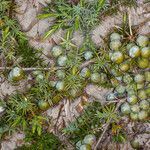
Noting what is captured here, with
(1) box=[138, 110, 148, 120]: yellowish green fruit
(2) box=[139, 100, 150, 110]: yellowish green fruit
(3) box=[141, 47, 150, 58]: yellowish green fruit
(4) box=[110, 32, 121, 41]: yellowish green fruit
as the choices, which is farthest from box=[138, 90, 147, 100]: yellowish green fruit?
(4) box=[110, 32, 121, 41]: yellowish green fruit

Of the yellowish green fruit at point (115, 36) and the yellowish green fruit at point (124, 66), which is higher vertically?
the yellowish green fruit at point (115, 36)

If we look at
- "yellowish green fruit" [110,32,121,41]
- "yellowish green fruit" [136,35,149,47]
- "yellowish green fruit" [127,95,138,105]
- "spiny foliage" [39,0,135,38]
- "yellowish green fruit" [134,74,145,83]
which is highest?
"spiny foliage" [39,0,135,38]

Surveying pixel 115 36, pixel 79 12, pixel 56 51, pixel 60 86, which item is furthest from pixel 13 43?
pixel 115 36

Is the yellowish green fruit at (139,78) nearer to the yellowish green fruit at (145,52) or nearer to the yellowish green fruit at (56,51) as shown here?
the yellowish green fruit at (145,52)

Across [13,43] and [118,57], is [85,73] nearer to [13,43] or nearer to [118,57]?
[118,57]

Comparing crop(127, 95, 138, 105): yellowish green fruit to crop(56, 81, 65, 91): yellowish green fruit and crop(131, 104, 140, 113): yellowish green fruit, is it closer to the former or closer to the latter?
crop(131, 104, 140, 113): yellowish green fruit

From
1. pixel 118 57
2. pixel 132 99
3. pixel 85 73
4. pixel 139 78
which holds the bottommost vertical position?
pixel 132 99

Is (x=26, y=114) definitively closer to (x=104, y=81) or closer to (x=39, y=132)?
(x=39, y=132)

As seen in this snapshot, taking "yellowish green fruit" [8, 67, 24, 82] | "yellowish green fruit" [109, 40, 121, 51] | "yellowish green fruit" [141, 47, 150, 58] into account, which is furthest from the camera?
"yellowish green fruit" [8, 67, 24, 82]

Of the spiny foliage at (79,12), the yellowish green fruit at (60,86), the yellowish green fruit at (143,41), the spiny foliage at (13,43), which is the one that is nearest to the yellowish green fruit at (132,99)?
the yellowish green fruit at (143,41)

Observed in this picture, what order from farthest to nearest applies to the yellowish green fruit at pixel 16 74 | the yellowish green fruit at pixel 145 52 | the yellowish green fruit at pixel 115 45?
the yellowish green fruit at pixel 16 74 → the yellowish green fruit at pixel 115 45 → the yellowish green fruit at pixel 145 52

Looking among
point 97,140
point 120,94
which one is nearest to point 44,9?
point 120,94
